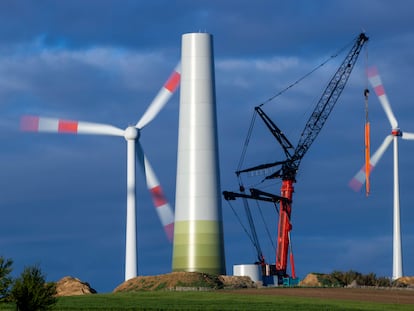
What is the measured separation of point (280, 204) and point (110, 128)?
4642cm

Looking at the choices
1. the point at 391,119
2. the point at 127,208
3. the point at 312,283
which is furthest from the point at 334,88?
the point at 127,208

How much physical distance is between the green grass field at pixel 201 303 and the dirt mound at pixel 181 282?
359cm

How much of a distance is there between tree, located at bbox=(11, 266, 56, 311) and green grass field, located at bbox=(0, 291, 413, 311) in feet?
21.1

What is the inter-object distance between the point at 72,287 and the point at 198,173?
96.7ft

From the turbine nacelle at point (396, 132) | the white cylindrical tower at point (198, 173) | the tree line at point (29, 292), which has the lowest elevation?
the tree line at point (29, 292)

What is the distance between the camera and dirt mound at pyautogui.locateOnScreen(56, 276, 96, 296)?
149875 mm

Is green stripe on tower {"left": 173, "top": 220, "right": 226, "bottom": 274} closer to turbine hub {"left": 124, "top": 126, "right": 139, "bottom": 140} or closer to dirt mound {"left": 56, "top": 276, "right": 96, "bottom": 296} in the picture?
turbine hub {"left": 124, "top": 126, "right": 139, "bottom": 140}

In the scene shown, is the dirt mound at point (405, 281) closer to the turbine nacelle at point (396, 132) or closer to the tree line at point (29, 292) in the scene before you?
the turbine nacelle at point (396, 132)

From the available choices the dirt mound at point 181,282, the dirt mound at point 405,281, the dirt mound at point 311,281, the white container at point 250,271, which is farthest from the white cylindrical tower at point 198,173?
the dirt mound at point 405,281

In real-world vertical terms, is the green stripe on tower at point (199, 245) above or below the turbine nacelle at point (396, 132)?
below

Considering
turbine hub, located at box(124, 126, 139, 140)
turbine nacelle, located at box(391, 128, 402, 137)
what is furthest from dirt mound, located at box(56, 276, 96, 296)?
turbine nacelle, located at box(391, 128, 402, 137)

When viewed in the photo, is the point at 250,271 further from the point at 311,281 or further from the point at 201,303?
the point at 201,303

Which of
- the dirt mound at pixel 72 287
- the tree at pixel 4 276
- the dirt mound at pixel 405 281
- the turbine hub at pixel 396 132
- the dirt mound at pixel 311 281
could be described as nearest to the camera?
the tree at pixel 4 276

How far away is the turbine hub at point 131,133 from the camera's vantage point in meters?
135
